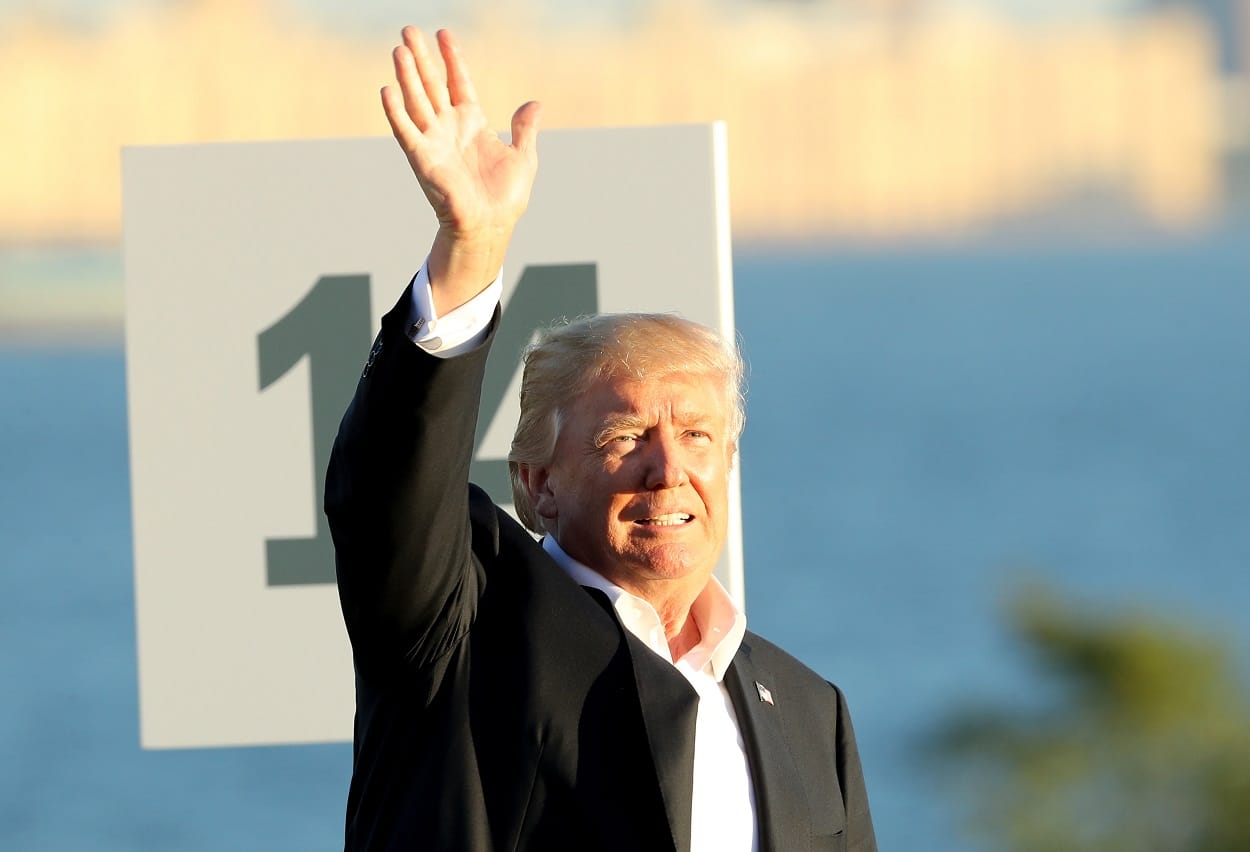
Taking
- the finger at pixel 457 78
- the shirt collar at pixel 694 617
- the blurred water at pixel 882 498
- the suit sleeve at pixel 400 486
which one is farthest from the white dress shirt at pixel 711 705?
the blurred water at pixel 882 498

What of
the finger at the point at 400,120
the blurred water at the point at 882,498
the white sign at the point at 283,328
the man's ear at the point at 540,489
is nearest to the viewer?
the finger at the point at 400,120

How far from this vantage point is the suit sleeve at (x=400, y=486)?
82.5 inches

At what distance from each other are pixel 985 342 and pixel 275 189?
64.1 metres

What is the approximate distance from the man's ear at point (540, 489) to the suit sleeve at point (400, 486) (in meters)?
0.33

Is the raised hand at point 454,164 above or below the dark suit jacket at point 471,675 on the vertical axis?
above

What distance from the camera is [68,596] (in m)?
45.8

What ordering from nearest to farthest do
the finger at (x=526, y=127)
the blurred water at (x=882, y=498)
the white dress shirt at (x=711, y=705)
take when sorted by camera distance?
the finger at (x=526, y=127) → the white dress shirt at (x=711, y=705) → the blurred water at (x=882, y=498)

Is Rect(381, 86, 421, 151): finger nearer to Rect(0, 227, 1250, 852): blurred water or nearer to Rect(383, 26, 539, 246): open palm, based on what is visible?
Rect(383, 26, 539, 246): open palm

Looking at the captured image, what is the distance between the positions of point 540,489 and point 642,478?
0.52 ft

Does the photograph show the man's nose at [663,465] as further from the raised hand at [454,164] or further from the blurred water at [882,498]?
the blurred water at [882,498]

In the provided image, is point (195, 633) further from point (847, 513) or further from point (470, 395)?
point (847, 513)

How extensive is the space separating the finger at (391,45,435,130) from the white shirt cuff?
0.44 feet

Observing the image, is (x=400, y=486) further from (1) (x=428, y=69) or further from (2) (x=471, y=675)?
(1) (x=428, y=69)

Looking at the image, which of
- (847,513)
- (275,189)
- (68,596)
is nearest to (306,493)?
(275,189)
